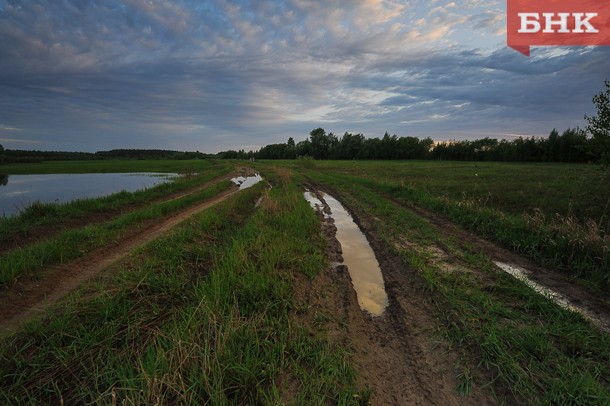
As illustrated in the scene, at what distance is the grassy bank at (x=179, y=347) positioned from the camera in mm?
2744

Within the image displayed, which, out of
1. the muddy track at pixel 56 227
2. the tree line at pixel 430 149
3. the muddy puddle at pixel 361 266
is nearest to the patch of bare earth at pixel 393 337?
the muddy puddle at pixel 361 266

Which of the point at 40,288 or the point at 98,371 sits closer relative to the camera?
the point at 98,371

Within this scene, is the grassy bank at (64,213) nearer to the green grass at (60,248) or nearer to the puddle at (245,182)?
the green grass at (60,248)

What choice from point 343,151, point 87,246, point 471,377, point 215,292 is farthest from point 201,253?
point 343,151

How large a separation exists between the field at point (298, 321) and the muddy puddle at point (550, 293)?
110 millimetres

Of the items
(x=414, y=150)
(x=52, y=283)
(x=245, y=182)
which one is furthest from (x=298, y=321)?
(x=414, y=150)

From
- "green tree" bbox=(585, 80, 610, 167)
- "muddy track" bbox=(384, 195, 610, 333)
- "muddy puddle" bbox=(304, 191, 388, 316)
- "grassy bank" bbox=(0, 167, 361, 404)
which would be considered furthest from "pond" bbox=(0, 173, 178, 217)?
"green tree" bbox=(585, 80, 610, 167)

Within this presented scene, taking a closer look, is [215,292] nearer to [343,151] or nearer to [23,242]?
[23,242]

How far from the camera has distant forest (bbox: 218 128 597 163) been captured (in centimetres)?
6988

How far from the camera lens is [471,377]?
3051mm

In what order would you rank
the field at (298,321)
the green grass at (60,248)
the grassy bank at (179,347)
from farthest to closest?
the green grass at (60,248), the field at (298,321), the grassy bank at (179,347)

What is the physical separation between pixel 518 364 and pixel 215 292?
4.10m

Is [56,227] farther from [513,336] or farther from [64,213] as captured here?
[513,336]

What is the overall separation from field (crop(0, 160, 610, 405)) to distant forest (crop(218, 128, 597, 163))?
56.8 meters
